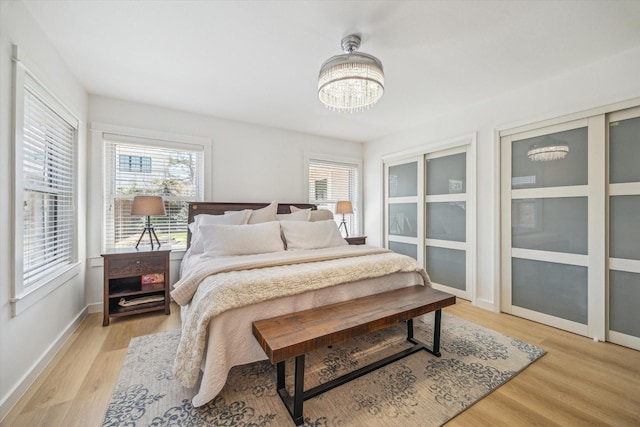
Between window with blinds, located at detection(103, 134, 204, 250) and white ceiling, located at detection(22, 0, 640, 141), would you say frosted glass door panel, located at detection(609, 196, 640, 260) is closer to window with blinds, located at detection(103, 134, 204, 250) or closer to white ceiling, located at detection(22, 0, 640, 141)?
white ceiling, located at detection(22, 0, 640, 141)

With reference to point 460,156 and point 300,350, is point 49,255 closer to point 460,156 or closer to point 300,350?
point 300,350

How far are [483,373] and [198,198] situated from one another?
11.4 feet

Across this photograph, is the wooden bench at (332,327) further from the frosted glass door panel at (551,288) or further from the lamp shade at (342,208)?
the lamp shade at (342,208)

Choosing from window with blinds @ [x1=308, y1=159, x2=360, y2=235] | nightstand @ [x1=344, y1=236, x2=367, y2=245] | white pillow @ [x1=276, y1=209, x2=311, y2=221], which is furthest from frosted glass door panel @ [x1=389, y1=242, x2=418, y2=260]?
white pillow @ [x1=276, y1=209, x2=311, y2=221]

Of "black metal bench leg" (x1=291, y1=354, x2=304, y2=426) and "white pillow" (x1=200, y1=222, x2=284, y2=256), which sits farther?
"white pillow" (x1=200, y1=222, x2=284, y2=256)

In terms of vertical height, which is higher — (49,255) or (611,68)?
(611,68)

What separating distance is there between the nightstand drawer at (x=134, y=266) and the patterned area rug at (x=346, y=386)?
719mm

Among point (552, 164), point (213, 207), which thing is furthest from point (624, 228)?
point (213, 207)

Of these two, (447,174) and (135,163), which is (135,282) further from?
(447,174)

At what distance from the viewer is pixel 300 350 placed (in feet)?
4.48

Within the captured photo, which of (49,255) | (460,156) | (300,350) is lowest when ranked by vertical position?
(300,350)

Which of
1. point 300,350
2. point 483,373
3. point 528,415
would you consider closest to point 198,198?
point 300,350

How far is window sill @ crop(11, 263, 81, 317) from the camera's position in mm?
1577

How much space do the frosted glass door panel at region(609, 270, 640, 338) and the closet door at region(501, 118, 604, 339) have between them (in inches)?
3.7
